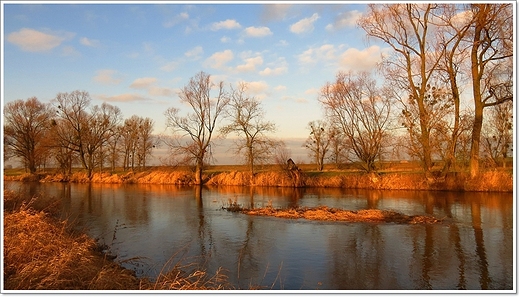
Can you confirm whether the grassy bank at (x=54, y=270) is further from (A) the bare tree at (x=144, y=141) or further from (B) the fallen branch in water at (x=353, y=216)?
(A) the bare tree at (x=144, y=141)

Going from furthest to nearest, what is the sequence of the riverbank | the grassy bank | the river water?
the riverbank < the river water < the grassy bank

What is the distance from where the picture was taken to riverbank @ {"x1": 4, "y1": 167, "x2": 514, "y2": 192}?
2261 centimetres

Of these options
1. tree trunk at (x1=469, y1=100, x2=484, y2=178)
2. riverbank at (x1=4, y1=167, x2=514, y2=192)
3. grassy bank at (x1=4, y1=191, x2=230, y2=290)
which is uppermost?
tree trunk at (x1=469, y1=100, x2=484, y2=178)

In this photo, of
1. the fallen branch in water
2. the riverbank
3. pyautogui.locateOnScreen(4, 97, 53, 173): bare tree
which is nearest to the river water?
the fallen branch in water

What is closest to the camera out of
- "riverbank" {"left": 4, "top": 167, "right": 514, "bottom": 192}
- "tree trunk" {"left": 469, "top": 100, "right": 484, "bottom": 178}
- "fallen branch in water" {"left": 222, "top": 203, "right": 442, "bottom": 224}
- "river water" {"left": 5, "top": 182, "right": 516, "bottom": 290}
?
"river water" {"left": 5, "top": 182, "right": 516, "bottom": 290}

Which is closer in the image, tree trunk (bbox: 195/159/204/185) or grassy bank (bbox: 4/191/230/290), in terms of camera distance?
grassy bank (bbox: 4/191/230/290)

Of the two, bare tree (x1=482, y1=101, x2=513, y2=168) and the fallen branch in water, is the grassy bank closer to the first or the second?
the fallen branch in water

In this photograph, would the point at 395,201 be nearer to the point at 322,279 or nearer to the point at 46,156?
the point at 322,279

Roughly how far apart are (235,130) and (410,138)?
52.7 ft

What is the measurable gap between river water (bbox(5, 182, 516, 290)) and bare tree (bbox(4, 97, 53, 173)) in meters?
27.3

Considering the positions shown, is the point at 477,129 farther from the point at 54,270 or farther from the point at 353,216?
the point at 54,270

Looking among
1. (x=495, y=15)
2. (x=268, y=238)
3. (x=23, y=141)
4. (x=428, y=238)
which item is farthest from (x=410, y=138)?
(x=23, y=141)

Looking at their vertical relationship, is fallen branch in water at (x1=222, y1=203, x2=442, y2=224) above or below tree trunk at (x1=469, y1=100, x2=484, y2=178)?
below
